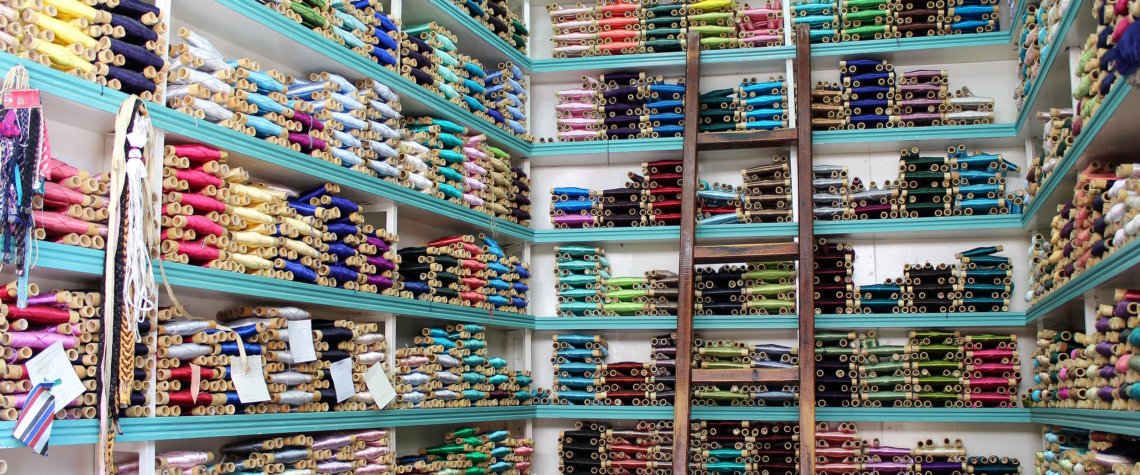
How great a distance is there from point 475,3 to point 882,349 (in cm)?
311

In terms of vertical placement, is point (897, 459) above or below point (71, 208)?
below

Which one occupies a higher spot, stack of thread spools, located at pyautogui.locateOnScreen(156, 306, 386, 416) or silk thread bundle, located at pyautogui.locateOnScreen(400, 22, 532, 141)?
silk thread bundle, located at pyautogui.locateOnScreen(400, 22, 532, 141)

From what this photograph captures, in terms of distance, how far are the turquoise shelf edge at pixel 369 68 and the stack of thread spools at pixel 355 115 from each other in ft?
0.24

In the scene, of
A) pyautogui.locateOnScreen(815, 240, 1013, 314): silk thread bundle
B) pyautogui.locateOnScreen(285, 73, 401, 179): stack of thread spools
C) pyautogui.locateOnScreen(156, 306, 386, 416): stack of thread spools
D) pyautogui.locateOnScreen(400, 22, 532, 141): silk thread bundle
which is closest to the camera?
pyautogui.locateOnScreen(156, 306, 386, 416): stack of thread spools

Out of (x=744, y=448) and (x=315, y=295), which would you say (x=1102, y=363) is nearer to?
(x=744, y=448)

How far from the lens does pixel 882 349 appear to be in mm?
6480

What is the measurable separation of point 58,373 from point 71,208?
533 millimetres

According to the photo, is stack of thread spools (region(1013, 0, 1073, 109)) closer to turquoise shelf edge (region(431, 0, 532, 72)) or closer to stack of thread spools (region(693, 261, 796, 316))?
stack of thread spools (region(693, 261, 796, 316))

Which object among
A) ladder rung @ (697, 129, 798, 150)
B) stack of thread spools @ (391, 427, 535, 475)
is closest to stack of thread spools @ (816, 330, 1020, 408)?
ladder rung @ (697, 129, 798, 150)

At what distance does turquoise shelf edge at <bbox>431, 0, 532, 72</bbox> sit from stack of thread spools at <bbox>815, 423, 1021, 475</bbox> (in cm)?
294

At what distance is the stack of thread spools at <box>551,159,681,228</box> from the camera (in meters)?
6.98

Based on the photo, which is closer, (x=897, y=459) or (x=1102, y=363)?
(x=1102, y=363)

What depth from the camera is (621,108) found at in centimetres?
716

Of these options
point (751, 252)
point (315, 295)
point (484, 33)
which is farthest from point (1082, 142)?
point (484, 33)
